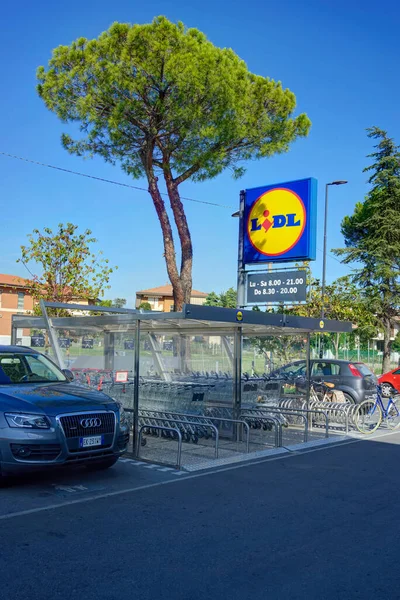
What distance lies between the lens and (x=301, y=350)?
13812mm

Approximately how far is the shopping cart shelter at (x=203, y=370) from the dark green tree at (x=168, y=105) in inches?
187

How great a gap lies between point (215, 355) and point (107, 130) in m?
8.40

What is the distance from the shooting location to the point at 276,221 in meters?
15.5

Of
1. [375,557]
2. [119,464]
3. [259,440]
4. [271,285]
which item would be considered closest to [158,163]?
[271,285]

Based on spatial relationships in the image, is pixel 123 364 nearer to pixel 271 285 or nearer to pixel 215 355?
pixel 215 355

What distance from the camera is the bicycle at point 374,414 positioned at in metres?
13.1

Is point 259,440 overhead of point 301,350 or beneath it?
beneath

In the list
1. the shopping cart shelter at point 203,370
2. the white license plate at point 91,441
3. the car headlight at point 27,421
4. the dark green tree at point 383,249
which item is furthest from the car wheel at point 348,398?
the dark green tree at point 383,249

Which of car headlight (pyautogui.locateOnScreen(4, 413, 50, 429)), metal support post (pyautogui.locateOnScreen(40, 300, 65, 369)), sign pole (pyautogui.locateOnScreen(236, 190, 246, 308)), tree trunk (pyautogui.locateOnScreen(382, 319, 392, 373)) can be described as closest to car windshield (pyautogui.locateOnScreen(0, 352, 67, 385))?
car headlight (pyautogui.locateOnScreen(4, 413, 50, 429))

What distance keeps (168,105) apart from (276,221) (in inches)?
184

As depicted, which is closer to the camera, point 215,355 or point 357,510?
point 357,510

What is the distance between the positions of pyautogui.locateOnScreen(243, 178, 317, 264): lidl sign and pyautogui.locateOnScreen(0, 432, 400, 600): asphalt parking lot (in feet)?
23.0

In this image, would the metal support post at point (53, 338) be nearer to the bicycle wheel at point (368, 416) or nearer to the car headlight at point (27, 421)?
the car headlight at point (27, 421)

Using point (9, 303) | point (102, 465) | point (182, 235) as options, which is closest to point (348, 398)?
point (182, 235)
